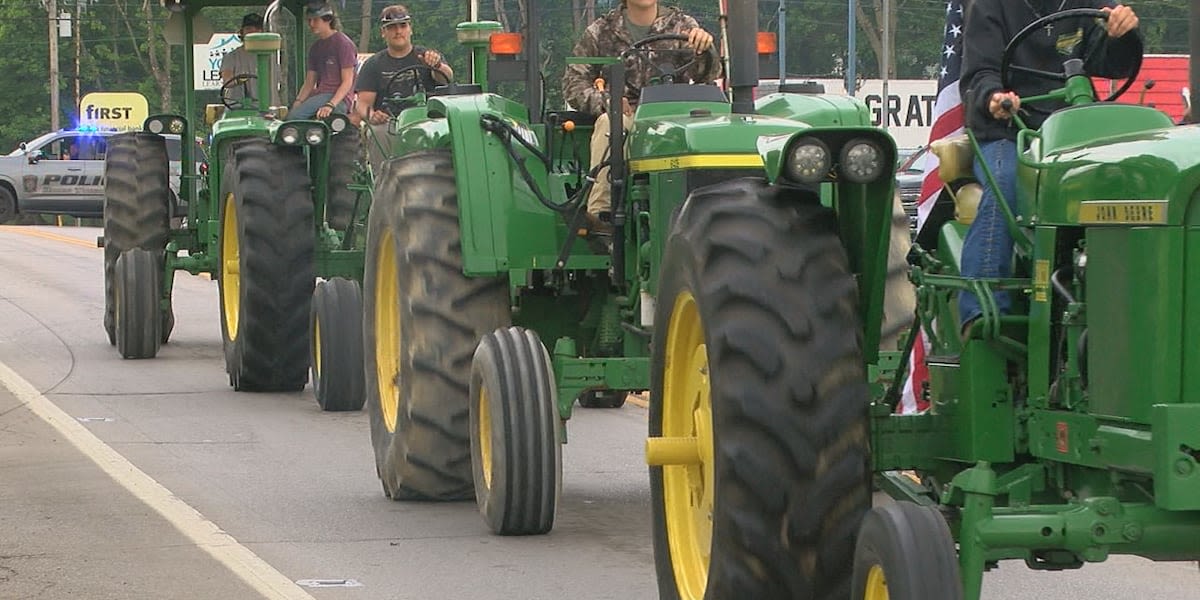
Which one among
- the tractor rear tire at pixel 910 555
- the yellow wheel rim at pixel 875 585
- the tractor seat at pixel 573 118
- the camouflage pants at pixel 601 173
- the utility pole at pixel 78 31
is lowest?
the yellow wheel rim at pixel 875 585

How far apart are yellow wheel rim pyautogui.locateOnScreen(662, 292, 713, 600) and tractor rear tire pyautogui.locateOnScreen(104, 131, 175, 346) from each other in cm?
1038

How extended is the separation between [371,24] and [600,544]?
213ft

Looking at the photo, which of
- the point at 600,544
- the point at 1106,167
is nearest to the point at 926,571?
the point at 1106,167

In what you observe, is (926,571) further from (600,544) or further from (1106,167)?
(600,544)

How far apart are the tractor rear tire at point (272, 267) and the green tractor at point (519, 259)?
345 centimetres

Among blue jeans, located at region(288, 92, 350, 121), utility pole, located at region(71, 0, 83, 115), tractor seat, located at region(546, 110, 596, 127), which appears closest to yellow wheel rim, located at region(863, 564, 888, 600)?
tractor seat, located at region(546, 110, 596, 127)

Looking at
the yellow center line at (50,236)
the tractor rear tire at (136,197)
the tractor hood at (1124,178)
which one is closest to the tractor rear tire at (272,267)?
the tractor rear tire at (136,197)

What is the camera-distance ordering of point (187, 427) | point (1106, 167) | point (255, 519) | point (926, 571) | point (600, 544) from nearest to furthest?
point (926, 571) → point (1106, 167) → point (600, 544) → point (255, 519) → point (187, 427)

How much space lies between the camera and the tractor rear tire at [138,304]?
52.7ft

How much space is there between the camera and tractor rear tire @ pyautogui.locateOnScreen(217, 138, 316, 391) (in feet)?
45.6

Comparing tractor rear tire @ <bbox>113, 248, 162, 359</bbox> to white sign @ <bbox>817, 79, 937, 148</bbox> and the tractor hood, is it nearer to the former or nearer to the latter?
the tractor hood

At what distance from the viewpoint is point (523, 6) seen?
955 centimetres

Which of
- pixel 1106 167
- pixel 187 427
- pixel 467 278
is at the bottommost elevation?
pixel 187 427

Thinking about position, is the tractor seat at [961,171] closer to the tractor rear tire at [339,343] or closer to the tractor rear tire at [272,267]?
the tractor rear tire at [339,343]
